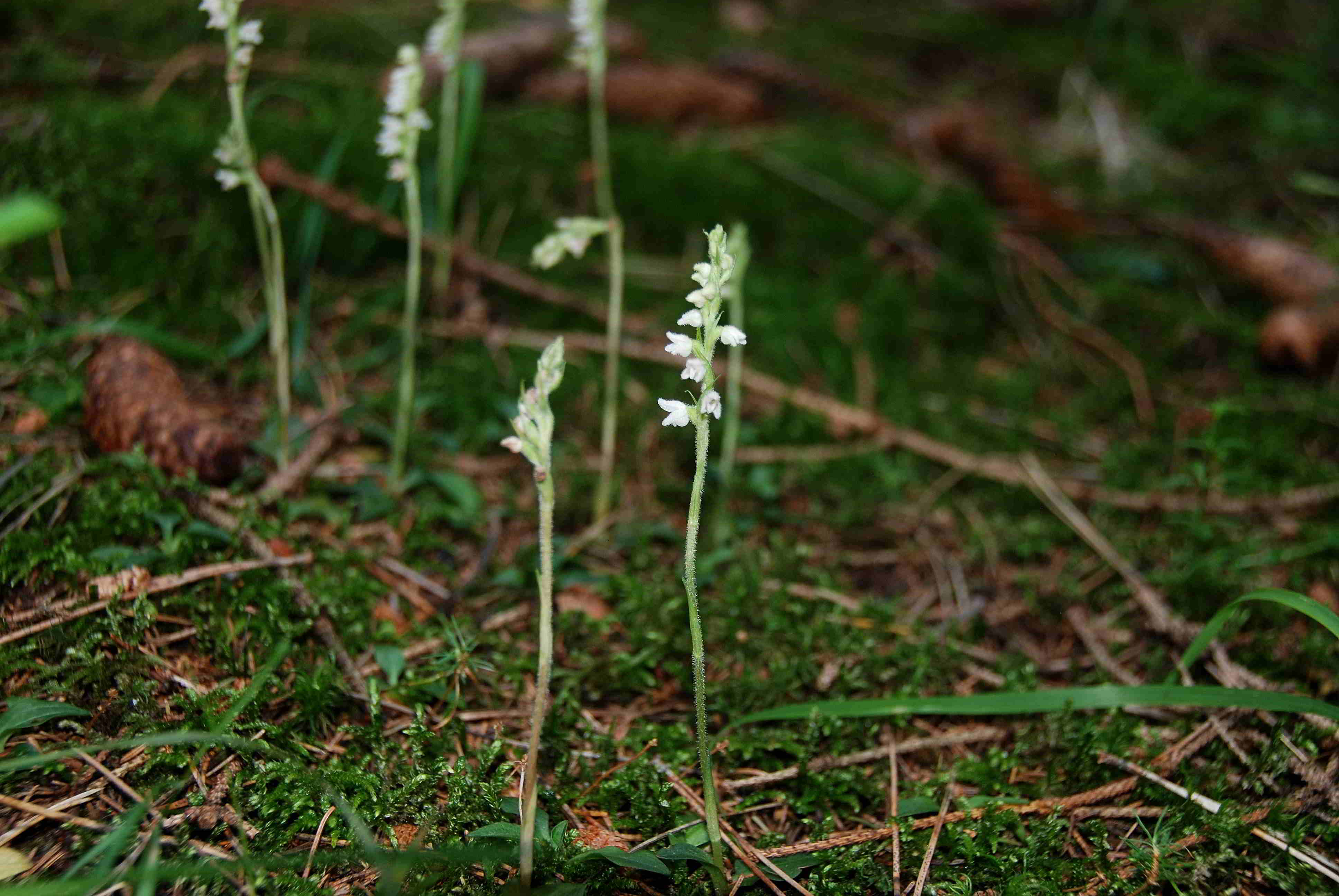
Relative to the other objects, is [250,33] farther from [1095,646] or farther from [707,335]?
[1095,646]

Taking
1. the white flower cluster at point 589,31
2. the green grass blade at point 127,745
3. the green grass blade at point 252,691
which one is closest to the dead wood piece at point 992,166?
the white flower cluster at point 589,31

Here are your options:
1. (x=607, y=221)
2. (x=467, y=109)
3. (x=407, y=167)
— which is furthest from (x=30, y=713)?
(x=467, y=109)

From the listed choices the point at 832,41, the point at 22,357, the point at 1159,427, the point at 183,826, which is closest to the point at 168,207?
the point at 22,357

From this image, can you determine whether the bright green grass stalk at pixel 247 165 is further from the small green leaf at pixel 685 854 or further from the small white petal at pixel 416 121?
the small green leaf at pixel 685 854

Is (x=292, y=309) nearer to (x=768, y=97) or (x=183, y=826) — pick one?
(x=183, y=826)

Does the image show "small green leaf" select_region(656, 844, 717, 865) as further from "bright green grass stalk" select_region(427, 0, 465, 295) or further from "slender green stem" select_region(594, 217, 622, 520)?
"bright green grass stalk" select_region(427, 0, 465, 295)

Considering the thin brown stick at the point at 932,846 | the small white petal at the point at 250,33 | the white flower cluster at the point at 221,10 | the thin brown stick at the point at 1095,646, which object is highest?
the white flower cluster at the point at 221,10

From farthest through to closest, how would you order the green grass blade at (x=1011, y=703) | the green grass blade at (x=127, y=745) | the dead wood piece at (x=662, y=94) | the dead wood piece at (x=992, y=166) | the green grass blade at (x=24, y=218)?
1. the dead wood piece at (x=992, y=166)
2. the dead wood piece at (x=662, y=94)
3. the green grass blade at (x=1011, y=703)
4. the green grass blade at (x=127, y=745)
5. the green grass blade at (x=24, y=218)

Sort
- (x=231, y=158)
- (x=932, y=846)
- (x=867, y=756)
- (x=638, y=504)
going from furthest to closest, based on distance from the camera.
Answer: (x=638, y=504) → (x=231, y=158) → (x=867, y=756) → (x=932, y=846)
